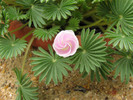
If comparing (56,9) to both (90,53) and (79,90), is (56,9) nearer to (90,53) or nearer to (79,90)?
(90,53)

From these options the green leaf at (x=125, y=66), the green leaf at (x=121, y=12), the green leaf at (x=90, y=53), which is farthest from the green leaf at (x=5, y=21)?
the green leaf at (x=125, y=66)

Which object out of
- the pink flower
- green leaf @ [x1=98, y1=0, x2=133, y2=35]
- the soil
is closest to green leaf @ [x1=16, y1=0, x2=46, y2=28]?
the pink flower

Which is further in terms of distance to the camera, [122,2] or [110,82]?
[110,82]

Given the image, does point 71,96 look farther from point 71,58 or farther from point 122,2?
point 122,2

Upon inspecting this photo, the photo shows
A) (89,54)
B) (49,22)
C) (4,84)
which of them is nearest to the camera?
(89,54)

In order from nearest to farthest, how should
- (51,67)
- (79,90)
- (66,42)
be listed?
(66,42) → (51,67) → (79,90)

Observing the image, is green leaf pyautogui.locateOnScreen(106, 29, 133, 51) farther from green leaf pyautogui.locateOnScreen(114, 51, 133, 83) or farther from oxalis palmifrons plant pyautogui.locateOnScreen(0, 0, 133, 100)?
green leaf pyautogui.locateOnScreen(114, 51, 133, 83)

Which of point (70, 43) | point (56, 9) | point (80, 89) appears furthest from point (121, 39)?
point (80, 89)

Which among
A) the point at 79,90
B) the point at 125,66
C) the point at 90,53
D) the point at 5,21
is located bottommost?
the point at 79,90

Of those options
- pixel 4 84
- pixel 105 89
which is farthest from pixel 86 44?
pixel 4 84
